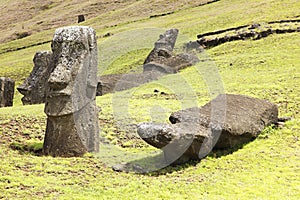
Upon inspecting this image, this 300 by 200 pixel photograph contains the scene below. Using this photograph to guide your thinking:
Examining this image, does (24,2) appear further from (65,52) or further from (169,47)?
(65,52)

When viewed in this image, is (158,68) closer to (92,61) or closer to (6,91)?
(6,91)

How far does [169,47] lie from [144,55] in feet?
14.4

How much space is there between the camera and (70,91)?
12.9 meters

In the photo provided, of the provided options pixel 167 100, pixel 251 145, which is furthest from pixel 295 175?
pixel 167 100

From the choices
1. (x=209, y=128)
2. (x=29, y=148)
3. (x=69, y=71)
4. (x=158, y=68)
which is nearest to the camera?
(x=69, y=71)

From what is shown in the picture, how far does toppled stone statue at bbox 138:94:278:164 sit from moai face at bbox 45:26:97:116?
2138mm

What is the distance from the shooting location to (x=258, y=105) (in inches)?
619

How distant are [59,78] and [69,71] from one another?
0.36 m

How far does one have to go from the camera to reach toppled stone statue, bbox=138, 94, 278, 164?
1229 centimetres

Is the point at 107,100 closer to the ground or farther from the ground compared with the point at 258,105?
closer to the ground

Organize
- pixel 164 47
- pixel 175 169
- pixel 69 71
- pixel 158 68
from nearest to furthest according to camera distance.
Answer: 1. pixel 175 169
2. pixel 69 71
3. pixel 158 68
4. pixel 164 47

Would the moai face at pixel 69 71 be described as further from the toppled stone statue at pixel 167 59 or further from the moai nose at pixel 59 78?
the toppled stone statue at pixel 167 59

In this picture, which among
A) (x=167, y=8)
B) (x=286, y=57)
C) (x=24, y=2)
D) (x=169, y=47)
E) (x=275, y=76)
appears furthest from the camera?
(x=24, y=2)

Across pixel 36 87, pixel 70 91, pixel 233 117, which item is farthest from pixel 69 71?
pixel 36 87
